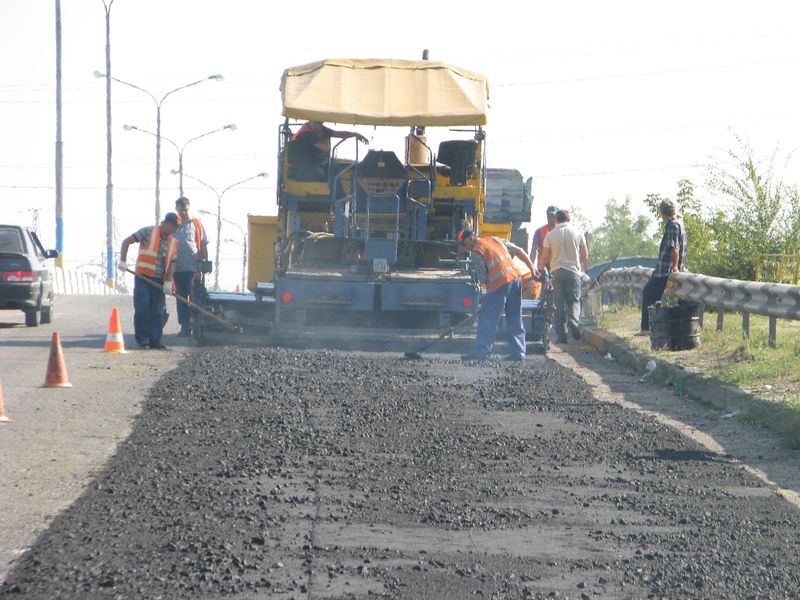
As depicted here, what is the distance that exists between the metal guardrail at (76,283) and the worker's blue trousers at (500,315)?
3160 centimetres

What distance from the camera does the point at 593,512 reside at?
5.99 m

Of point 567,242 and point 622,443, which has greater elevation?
point 567,242

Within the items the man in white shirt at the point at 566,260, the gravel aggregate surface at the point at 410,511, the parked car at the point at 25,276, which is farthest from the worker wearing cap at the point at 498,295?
the parked car at the point at 25,276

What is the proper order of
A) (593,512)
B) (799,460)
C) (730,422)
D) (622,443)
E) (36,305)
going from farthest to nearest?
(36,305)
(730,422)
(622,443)
(799,460)
(593,512)

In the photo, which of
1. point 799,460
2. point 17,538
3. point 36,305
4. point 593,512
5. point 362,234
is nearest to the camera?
point 17,538

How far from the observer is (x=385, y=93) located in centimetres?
1565

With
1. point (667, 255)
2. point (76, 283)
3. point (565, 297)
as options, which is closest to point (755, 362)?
point (667, 255)

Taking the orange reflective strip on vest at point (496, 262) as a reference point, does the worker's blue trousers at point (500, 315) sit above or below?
below

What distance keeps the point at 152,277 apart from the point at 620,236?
6222 centimetres

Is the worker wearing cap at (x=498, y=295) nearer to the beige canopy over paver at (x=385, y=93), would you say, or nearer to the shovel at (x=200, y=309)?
the beige canopy over paver at (x=385, y=93)

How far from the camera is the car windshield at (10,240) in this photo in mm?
19531

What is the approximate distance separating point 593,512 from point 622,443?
2.18m

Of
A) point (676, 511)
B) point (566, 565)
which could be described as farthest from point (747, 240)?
point (566, 565)

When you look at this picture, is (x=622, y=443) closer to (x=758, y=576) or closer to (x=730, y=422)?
(x=730, y=422)
